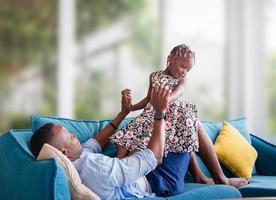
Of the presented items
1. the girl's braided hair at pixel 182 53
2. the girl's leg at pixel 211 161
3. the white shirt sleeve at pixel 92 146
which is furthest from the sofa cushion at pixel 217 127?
the white shirt sleeve at pixel 92 146

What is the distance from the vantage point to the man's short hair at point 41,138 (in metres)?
2.24

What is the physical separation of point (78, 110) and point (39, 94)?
41 centimetres

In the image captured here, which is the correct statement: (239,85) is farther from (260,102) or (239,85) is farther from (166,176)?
(166,176)

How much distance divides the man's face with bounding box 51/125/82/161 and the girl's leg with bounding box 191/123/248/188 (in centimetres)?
83

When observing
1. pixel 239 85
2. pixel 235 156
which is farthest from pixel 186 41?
pixel 235 156

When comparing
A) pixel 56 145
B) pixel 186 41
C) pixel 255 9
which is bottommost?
pixel 56 145

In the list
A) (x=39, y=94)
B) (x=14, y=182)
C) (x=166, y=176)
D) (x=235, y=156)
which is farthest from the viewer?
(x=39, y=94)

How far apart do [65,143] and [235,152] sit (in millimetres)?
1354

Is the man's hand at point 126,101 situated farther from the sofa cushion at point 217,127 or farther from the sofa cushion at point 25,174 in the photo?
the sofa cushion at point 217,127

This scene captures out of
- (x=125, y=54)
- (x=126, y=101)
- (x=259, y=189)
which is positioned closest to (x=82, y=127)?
(x=126, y=101)

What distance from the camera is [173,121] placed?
2547 millimetres

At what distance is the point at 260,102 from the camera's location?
15.9 feet

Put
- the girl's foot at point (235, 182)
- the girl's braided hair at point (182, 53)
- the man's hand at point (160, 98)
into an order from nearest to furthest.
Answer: the man's hand at point (160, 98) < the girl's braided hair at point (182, 53) < the girl's foot at point (235, 182)

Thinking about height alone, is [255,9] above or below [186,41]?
above
